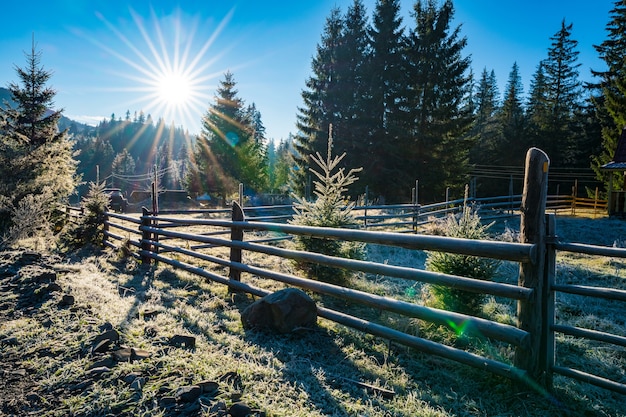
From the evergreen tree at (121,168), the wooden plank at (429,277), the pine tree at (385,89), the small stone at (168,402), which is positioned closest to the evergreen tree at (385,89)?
the pine tree at (385,89)

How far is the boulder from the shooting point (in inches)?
157

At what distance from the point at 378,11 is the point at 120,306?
28.5 m

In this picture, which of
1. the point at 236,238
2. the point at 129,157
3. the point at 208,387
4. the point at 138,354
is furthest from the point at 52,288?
the point at 129,157

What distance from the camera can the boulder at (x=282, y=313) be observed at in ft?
13.1

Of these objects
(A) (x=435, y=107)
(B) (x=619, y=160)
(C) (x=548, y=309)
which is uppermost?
(A) (x=435, y=107)

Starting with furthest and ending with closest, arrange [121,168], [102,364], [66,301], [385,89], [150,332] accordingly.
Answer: [121,168]
[385,89]
[66,301]
[150,332]
[102,364]

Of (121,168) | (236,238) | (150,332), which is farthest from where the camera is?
(121,168)

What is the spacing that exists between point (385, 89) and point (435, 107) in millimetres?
4015

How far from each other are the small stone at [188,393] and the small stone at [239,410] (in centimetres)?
34

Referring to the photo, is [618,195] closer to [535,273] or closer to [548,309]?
[548,309]

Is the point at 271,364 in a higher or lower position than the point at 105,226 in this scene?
lower

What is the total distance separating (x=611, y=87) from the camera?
30.3 metres

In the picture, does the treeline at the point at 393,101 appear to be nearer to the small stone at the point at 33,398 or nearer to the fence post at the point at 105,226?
the fence post at the point at 105,226

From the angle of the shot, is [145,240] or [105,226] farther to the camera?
[105,226]
